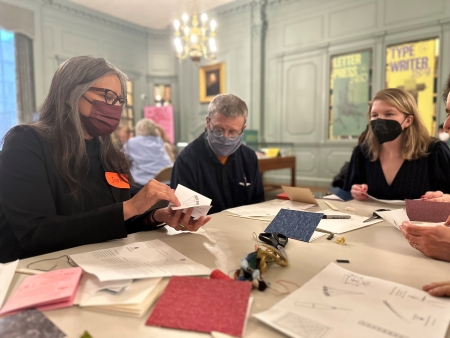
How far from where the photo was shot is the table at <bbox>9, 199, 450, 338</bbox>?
619 millimetres

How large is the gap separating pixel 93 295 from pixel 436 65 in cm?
516

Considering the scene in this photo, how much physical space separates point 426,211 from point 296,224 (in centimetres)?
52

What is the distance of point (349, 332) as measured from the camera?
0.59m

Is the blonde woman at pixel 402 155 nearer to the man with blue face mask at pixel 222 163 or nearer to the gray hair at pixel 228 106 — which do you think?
the man with blue face mask at pixel 222 163

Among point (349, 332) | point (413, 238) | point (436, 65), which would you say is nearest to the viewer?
point (349, 332)

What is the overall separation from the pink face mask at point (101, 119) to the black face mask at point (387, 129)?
1.46 metres

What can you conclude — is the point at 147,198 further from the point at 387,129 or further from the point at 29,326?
the point at 387,129

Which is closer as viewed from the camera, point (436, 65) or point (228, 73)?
point (436, 65)

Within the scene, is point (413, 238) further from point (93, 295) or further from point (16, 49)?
point (16, 49)

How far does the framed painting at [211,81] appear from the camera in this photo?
22.1 feet

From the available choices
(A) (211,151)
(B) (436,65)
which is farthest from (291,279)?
(B) (436,65)

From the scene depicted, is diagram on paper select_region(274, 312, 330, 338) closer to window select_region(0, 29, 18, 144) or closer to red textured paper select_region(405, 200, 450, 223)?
red textured paper select_region(405, 200, 450, 223)

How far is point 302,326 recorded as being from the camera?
0.61 m

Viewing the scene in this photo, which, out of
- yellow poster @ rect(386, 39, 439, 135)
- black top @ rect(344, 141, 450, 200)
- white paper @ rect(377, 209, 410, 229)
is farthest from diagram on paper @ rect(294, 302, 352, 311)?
yellow poster @ rect(386, 39, 439, 135)
